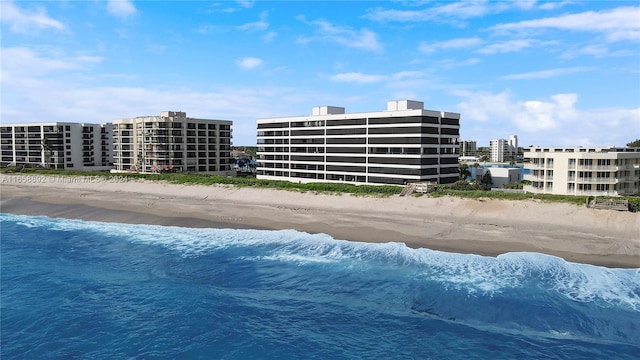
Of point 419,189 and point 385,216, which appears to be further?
point 419,189

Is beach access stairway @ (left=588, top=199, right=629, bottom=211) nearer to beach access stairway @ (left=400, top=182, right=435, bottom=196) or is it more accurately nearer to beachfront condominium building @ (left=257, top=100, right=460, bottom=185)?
beach access stairway @ (left=400, top=182, right=435, bottom=196)

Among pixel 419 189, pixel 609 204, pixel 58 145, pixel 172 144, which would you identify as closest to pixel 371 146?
pixel 419 189

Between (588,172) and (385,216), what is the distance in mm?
34130

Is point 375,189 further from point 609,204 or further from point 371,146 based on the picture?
point 609,204

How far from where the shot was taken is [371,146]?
8856 cm

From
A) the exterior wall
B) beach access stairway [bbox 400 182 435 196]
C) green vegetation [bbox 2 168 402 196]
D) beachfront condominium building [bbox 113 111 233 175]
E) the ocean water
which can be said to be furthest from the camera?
beachfront condominium building [bbox 113 111 233 175]

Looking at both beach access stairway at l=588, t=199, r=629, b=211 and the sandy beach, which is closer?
the sandy beach

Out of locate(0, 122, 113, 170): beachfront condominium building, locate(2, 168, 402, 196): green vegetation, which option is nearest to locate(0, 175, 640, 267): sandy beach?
locate(2, 168, 402, 196): green vegetation

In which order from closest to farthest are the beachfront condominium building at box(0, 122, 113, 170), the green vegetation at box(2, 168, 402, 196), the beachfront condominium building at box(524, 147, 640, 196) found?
the beachfront condominium building at box(524, 147, 640, 196) → the green vegetation at box(2, 168, 402, 196) → the beachfront condominium building at box(0, 122, 113, 170)

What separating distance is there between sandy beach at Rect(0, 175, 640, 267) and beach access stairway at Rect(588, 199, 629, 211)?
2.94 feet

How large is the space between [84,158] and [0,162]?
109 feet

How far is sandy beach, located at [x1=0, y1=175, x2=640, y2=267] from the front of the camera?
46.9 metres

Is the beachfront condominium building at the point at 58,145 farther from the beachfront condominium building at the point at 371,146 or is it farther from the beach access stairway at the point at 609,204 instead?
the beach access stairway at the point at 609,204

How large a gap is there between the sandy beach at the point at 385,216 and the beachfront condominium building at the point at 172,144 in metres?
27.3
